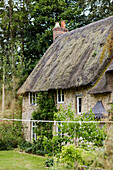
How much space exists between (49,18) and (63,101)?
12847 mm

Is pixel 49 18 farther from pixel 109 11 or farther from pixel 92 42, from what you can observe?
pixel 92 42

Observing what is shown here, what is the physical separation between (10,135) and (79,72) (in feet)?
22.9

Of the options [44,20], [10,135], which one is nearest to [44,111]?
[10,135]

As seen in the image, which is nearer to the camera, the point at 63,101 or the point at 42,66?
the point at 63,101

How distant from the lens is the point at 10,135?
1975 cm

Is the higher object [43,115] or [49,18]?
[49,18]

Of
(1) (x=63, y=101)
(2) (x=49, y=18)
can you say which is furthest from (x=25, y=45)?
(1) (x=63, y=101)

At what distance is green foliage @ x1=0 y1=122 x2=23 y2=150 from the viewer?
19.1m

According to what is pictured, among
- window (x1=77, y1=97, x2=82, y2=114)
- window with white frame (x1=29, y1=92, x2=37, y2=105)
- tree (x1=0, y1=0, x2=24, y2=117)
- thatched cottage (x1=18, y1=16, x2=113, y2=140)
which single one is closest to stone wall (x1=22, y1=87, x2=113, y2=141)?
thatched cottage (x1=18, y1=16, x2=113, y2=140)

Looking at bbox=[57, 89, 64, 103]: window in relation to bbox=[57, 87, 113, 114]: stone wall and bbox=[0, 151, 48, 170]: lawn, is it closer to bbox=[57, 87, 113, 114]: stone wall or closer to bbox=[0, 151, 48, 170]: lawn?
bbox=[57, 87, 113, 114]: stone wall

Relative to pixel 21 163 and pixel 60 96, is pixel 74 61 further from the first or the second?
pixel 21 163

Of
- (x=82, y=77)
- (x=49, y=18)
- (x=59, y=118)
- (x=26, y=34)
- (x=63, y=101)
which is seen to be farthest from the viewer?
(x=26, y=34)

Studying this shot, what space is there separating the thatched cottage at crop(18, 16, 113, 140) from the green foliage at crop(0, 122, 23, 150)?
2.61 feet

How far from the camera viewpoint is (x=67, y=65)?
17766 mm
